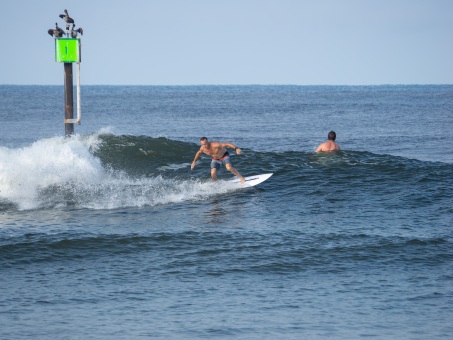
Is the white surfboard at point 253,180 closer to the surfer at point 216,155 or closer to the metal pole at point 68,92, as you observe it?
the surfer at point 216,155

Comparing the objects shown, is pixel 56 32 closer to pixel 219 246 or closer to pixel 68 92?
pixel 68 92

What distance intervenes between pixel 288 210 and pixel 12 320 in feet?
26.5

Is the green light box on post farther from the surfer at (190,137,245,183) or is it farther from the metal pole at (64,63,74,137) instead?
the surfer at (190,137,245,183)

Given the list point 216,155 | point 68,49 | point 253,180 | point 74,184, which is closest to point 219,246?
point 253,180

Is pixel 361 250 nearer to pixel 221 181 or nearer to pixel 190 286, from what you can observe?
pixel 190 286

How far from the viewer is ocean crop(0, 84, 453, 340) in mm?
9922

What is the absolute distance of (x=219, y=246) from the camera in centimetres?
1362

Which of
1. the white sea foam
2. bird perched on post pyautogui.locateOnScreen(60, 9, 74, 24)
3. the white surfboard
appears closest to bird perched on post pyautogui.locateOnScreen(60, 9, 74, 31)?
bird perched on post pyautogui.locateOnScreen(60, 9, 74, 24)

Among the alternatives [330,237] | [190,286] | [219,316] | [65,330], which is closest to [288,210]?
[330,237]

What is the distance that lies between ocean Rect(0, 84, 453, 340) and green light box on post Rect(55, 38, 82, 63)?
253 centimetres

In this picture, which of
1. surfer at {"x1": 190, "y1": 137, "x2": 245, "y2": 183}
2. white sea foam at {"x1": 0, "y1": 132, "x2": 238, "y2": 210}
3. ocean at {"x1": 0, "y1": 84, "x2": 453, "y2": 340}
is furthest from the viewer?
surfer at {"x1": 190, "y1": 137, "x2": 245, "y2": 183}

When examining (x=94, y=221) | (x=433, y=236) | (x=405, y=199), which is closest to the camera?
(x=433, y=236)

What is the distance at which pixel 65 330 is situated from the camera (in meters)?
9.55

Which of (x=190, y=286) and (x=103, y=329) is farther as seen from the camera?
(x=190, y=286)
